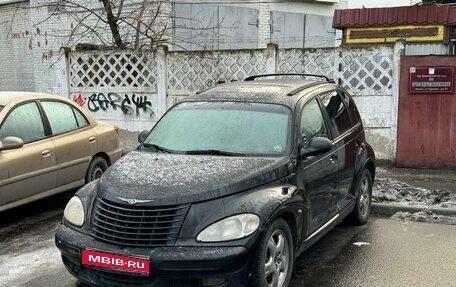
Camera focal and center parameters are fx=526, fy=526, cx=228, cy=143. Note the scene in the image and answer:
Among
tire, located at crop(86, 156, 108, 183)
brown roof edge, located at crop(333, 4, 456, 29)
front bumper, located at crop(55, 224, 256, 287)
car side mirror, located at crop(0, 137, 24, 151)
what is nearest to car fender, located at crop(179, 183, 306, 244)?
front bumper, located at crop(55, 224, 256, 287)

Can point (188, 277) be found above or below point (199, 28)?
below

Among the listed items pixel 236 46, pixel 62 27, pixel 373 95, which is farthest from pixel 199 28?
pixel 373 95

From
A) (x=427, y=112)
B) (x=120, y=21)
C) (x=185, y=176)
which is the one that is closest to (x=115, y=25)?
(x=120, y=21)

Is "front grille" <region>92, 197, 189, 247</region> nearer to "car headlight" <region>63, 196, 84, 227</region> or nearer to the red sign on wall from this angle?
"car headlight" <region>63, 196, 84, 227</region>

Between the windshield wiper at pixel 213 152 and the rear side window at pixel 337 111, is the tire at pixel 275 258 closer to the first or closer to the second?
the windshield wiper at pixel 213 152

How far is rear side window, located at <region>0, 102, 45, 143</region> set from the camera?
6.15 m

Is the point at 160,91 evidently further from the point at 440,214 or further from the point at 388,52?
the point at 440,214

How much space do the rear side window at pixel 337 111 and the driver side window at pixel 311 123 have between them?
225 mm

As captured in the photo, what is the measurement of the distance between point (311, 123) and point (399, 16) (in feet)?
A: 30.2

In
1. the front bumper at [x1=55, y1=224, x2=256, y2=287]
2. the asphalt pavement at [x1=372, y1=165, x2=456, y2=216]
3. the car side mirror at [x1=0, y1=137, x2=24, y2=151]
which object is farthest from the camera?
the asphalt pavement at [x1=372, y1=165, x2=456, y2=216]

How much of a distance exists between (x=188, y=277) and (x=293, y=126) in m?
1.70

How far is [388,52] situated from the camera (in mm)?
8555

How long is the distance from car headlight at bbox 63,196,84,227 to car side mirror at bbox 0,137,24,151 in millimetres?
1958

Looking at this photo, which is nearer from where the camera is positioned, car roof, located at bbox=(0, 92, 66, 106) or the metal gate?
car roof, located at bbox=(0, 92, 66, 106)
